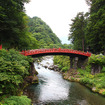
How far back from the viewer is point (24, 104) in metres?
8.95

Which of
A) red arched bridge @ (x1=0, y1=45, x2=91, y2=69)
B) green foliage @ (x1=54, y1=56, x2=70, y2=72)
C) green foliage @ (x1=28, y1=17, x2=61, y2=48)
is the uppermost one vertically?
green foliage @ (x1=28, y1=17, x2=61, y2=48)

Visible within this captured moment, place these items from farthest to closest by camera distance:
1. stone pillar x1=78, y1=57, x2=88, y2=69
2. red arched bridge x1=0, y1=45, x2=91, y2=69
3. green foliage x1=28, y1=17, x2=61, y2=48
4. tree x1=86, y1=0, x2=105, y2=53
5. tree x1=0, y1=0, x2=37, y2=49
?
green foliage x1=28, y1=17, x2=61, y2=48, stone pillar x1=78, y1=57, x2=88, y2=69, red arched bridge x1=0, y1=45, x2=91, y2=69, tree x1=86, y1=0, x2=105, y2=53, tree x1=0, y1=0, x2=37, y2=49

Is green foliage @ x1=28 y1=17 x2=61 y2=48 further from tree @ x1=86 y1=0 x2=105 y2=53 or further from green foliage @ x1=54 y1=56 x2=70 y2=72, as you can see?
tree @ x1=86 y1=0 x2=105 y2=53

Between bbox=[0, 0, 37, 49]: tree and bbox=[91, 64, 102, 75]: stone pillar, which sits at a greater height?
bbox=[0, 0, 37, 49]: tree

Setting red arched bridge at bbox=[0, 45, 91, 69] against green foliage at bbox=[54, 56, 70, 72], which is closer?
red arched bridge at bbox=[0, 45, 91, 69]

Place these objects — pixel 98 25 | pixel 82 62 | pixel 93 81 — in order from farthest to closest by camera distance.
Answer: pixel 82 62 → pixel 98 25 → pixel 93 81

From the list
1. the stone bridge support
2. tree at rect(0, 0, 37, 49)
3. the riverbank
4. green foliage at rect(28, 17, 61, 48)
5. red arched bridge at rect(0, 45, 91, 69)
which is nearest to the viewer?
tree at rect(0, 0, 37, 49)

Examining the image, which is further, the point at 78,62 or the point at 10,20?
the point at 78,62

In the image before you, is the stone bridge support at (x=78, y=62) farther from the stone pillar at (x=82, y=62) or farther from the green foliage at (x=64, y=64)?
the green foliage at (x=64, y=64)

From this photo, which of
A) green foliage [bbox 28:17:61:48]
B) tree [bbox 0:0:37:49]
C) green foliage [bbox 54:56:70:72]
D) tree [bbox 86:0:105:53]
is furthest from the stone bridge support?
green foliage [bbox 28:17:61:48]

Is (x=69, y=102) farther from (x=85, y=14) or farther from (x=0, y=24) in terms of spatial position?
(x=85, y=14)

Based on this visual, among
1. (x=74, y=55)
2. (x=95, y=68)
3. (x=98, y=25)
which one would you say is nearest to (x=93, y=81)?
(x=95, y=68)

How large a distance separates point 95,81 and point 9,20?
20.2m

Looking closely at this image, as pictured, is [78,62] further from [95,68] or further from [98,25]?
[98,25]
